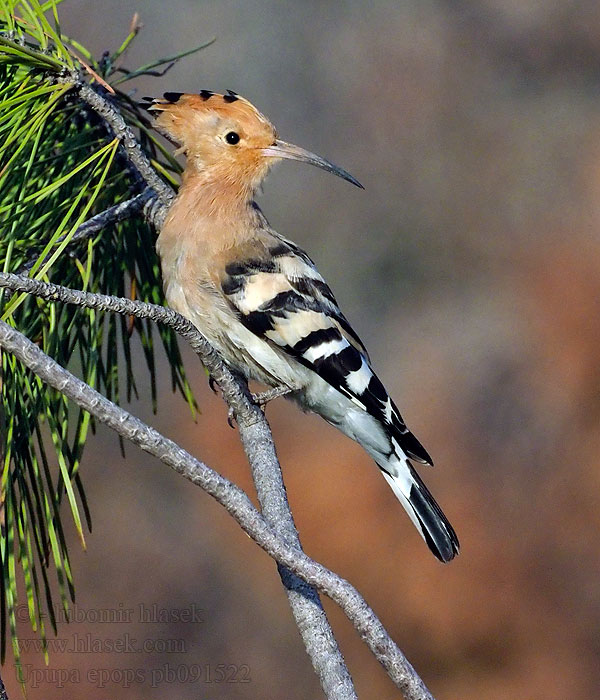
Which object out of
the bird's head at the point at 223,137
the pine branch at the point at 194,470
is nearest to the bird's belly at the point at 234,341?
the bird's head at the point at 223,137

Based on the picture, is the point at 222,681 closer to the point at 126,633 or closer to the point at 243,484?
the point at 126,633

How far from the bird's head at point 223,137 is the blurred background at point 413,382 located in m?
1.61

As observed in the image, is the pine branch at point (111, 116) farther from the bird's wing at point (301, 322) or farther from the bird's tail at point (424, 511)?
the bird's tail at point (424, 511)

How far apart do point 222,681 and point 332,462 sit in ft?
2.27

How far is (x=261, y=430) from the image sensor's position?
0.86m

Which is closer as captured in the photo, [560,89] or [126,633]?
[126,633]

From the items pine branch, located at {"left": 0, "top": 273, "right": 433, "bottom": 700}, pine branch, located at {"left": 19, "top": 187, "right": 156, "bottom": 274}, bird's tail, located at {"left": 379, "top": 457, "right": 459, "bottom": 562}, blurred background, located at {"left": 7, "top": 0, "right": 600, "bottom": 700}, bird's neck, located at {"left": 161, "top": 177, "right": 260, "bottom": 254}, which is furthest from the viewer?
blurred background, located at {"left": 7, "top": 0, "right": 600, "bottom": 700}

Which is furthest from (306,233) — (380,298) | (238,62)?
(238,62)

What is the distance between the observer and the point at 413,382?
3.15m

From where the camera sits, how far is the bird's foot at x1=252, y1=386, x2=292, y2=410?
3.84 ft

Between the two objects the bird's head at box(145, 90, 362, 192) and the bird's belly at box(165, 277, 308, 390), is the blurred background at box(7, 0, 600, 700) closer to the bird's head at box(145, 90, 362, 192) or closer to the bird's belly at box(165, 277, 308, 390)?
the bird's belly at box(165, 277, 308, 390)

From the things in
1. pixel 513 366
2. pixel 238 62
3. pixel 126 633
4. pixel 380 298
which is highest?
pixel 238 62

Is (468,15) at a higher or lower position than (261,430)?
higher

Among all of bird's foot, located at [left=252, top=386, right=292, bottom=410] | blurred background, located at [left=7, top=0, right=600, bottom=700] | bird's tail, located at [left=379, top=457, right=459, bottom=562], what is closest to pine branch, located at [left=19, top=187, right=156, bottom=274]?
bird's foot, located at [left=252, top=386, right=292, bottom=410]
